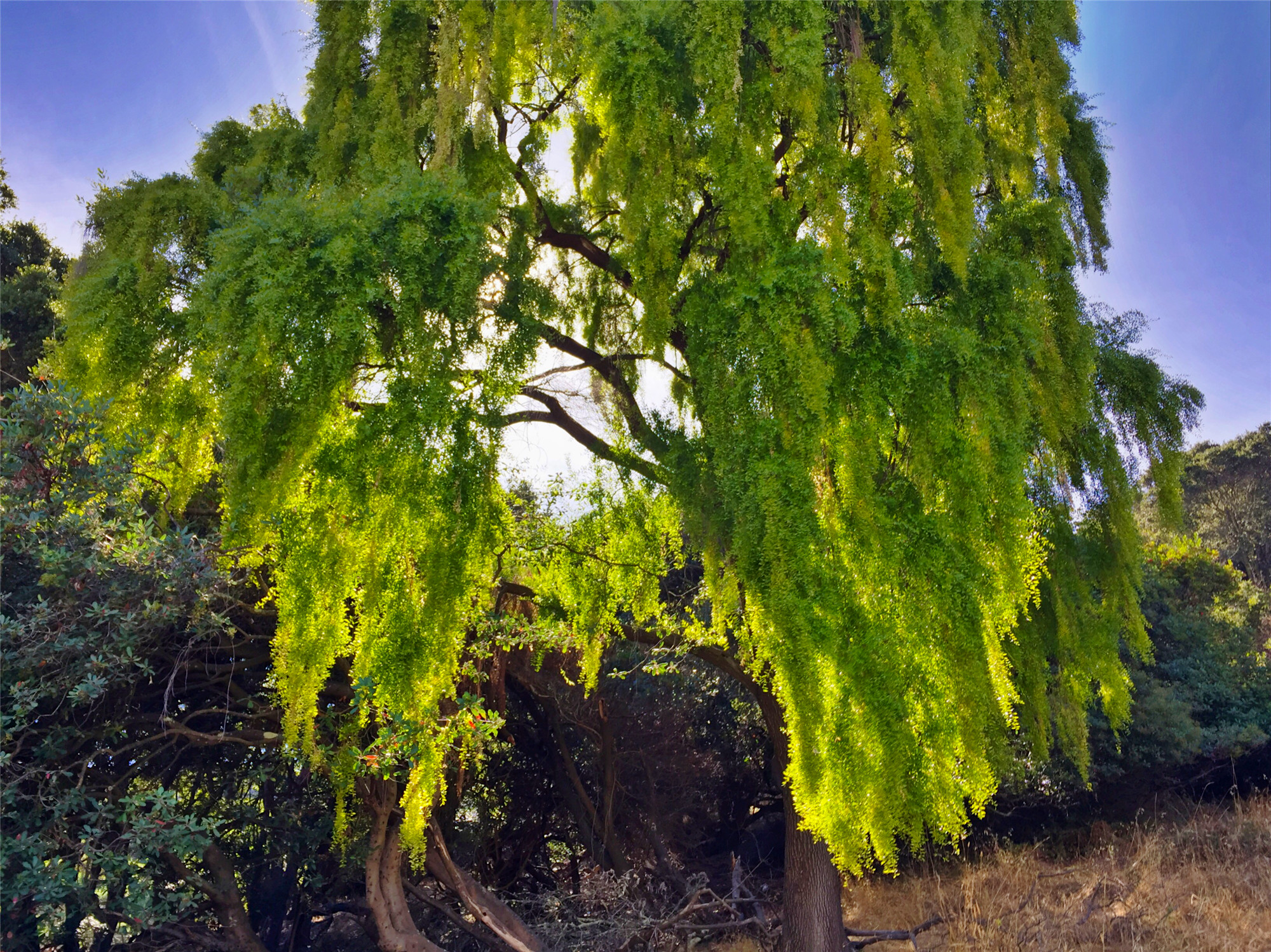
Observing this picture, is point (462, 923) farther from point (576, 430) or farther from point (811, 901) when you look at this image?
point (576, 430)

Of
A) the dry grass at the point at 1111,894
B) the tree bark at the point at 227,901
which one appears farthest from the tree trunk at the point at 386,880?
the dry grass at the point at 1111,894

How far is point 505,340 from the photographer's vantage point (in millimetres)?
5285

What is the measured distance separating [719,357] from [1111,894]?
223 inches

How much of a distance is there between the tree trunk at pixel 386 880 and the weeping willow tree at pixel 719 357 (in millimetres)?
1157

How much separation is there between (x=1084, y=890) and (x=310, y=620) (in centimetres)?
638

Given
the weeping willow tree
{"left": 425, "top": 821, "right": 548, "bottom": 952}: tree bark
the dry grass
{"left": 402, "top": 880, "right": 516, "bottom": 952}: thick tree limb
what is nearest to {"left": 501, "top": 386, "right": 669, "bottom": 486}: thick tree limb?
the weeping willow tree

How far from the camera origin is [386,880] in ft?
20.3

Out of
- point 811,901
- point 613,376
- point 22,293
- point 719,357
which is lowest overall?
point 811,901

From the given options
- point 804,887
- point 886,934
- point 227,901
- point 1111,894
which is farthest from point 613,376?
point 1111,894

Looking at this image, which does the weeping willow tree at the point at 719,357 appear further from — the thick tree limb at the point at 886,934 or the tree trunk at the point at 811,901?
the thick tree limb at the point at 886,934

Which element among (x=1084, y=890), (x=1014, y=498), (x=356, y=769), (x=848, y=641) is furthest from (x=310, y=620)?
(x=1084, y=890)

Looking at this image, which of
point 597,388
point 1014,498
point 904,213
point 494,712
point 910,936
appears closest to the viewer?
point 1014,498

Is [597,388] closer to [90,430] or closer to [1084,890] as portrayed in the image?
[90,430]

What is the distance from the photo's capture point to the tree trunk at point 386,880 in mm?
6047
